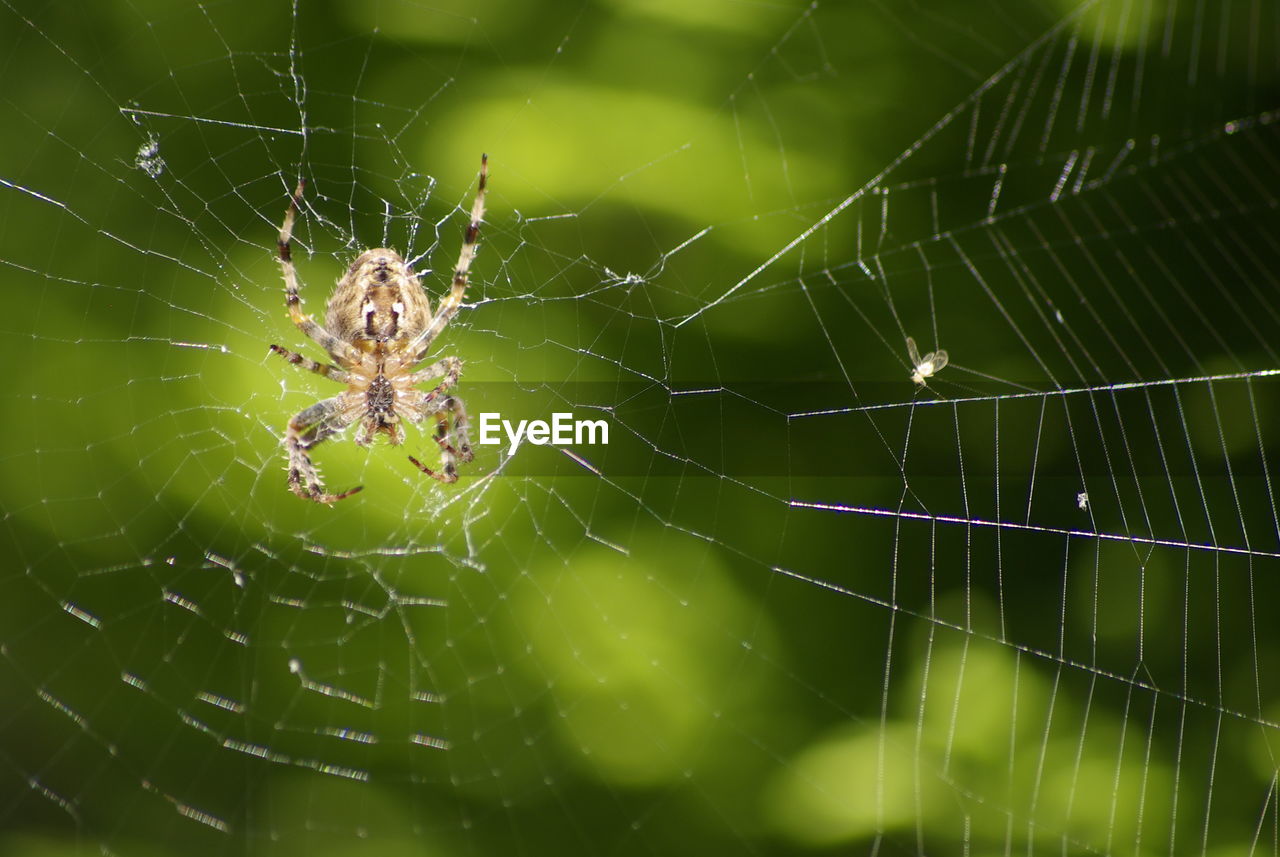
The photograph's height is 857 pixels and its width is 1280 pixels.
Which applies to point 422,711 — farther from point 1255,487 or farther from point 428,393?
point 1255,487

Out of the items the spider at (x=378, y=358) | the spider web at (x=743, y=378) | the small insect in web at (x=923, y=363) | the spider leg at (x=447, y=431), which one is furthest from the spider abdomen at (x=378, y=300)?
the small insect in web at (x=923, y=363)

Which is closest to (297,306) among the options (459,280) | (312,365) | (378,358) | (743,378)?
(312,365)

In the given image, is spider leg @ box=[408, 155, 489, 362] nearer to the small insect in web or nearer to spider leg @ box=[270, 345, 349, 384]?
spider leg @ box=[270, 345, 349, 384]

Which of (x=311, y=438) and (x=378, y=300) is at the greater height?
(x=378, y=300)

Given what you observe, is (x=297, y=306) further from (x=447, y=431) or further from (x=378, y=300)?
(x=447, y=431)

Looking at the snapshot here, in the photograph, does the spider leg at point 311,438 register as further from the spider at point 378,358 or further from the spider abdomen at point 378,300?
the spider abdomen at point 378,300

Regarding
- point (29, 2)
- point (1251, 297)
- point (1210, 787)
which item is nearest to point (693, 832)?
point (1210, 787)
